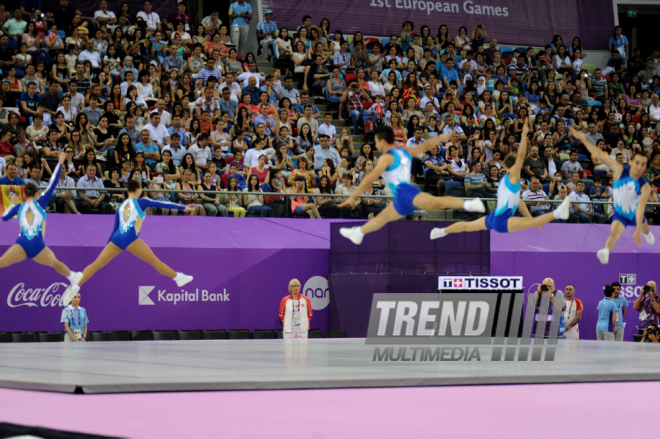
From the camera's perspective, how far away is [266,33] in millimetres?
23531

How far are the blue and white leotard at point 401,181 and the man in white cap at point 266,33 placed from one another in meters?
14.8

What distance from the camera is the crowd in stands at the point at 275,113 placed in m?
16.9

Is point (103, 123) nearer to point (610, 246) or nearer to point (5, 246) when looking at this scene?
A: point (5, 246)

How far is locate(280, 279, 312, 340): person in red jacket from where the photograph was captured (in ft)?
51.2

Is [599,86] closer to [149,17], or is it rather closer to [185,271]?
[149,17]

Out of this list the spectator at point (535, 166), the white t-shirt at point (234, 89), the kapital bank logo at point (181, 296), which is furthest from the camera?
the white t-shirt at point (234, 89)

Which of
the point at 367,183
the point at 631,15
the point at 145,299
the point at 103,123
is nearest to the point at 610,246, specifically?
the point at 367,183

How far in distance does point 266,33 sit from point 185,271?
976 cm

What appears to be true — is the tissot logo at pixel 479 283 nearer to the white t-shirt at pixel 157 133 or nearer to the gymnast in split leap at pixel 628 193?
the gymnast in split leap at pixel 628 193

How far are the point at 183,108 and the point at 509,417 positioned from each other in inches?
552

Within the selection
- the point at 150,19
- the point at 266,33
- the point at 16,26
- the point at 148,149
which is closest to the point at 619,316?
the point at 148,149

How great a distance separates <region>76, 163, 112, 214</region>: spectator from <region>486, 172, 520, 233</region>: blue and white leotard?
27.8 feet

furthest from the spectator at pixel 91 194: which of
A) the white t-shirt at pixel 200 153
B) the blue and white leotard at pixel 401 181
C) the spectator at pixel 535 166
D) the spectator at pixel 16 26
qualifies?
the spectator at pixel 535 166

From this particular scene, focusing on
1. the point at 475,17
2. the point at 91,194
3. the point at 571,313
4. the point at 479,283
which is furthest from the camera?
the point at 475,17
